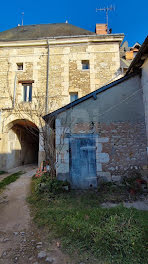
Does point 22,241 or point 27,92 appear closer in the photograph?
point 22,241

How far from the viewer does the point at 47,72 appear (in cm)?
925

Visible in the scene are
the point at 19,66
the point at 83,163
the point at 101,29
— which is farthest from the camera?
the point at 101,29

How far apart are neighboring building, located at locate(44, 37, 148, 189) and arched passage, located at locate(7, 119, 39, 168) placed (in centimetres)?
376

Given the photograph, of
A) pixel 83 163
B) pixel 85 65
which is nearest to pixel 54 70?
pixel 85 65

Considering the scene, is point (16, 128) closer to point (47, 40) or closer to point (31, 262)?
point (47, 40)

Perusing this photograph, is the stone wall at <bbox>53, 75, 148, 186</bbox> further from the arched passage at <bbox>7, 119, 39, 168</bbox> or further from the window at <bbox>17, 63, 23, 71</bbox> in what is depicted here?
the window at <bbox>17, 63, 23, 71</bbox>

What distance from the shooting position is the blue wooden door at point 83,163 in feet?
15.6

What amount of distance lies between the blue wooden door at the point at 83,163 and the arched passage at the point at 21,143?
3909mm

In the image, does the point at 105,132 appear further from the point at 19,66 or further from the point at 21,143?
the point at 19,66

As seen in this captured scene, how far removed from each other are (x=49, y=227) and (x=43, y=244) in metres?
0.42

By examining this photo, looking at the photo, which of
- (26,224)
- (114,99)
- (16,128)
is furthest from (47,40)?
(26,224)

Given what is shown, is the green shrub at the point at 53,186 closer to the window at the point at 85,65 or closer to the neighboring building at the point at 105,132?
the neighboring building at the point at 105,132

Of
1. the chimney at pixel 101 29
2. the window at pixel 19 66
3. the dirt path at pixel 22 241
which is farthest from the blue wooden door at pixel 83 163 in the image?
the chimney at pixel 101 29

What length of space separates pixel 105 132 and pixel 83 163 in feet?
4.52
